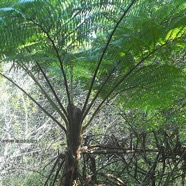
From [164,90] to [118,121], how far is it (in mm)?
2177

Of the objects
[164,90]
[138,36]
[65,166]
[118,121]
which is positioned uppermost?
[118,121]

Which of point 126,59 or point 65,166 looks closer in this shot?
point 65,166

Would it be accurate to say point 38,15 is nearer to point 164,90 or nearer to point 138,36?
point 138,36

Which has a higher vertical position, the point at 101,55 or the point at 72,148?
the point at 101,55

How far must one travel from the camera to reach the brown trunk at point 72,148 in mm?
1418

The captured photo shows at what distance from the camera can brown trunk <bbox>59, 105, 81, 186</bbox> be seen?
4.65 feet

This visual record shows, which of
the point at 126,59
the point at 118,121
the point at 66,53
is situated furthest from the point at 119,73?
the point at 118,121

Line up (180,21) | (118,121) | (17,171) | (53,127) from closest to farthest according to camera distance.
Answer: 1. (180,21)
2. (118,121)
3. (17,171)
4. (53,127)

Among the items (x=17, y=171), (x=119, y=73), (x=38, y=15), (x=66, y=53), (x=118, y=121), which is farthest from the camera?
(x=17, y=171)

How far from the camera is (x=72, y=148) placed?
1.46 metres

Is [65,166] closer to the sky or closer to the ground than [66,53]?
closer to the ground

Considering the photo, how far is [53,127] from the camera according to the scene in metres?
4.55

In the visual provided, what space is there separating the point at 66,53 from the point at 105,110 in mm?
2719

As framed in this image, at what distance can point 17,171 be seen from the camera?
4.27m
